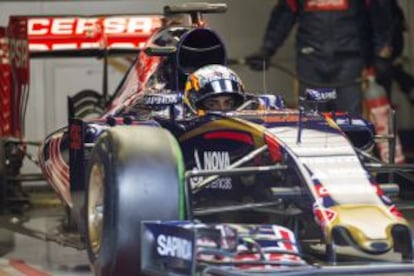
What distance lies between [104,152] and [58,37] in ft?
14.9

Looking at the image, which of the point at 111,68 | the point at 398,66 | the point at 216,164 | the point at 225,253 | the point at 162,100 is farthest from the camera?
the point at 111,68

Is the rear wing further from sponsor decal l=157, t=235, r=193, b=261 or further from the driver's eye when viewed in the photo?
sponsor decal l=157, t=235, r=193, b=261

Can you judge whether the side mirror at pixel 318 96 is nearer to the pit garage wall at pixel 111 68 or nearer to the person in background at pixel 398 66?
the person in background at pixel 398 66

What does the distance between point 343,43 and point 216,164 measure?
4.92 m

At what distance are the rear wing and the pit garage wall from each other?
1964 millimetres

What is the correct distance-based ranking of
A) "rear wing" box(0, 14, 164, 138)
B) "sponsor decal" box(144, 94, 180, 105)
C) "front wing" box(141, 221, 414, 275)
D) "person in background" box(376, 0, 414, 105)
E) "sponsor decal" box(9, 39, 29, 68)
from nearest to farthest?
"front wing" box(141, 221, 414, 275), "sponsor decal" box(144, 94, 180, 105), "sponsor decal" box(9, 39, 29, 68), "rear wing" box(0, 14, 164, 138), "person in background" box(376, 0, 414, 105)

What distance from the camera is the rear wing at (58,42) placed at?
384 inches

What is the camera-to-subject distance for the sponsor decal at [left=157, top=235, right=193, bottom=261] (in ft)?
15.6

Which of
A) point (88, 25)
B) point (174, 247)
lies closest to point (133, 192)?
point (174, 247)

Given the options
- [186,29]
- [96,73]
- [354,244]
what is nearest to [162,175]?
[354,244]

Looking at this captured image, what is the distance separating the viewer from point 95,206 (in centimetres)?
572

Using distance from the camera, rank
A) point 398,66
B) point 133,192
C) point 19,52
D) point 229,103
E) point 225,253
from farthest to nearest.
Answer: point 398,66 < point 19,52 < point 229,103 < point 133,192 < point 225,253

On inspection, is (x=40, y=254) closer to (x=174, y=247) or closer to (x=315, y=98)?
(x=315, y=98)

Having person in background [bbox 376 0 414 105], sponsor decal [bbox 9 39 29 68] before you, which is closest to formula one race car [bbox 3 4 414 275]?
sponsor decal [bbox 9 39 29 68]
